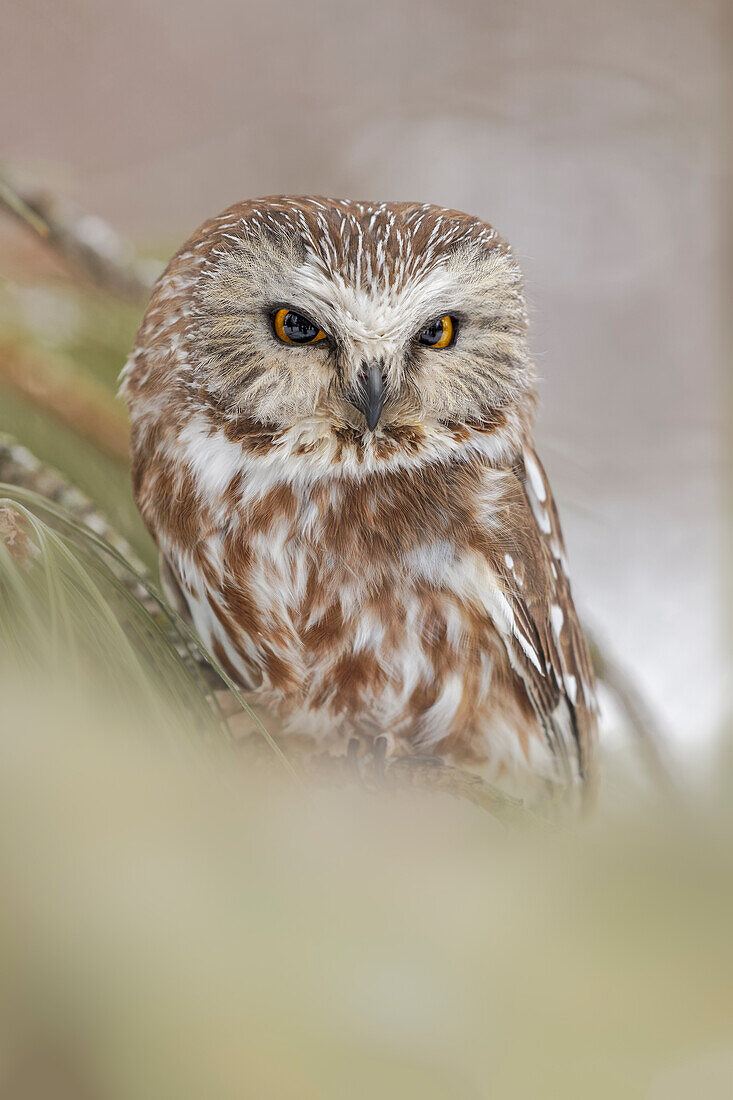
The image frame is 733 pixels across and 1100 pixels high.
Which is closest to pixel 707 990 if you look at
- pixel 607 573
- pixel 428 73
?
pixel 607 573

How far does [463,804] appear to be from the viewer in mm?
325

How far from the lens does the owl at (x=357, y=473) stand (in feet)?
1.07

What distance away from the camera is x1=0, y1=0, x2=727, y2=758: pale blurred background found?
39 centimetres

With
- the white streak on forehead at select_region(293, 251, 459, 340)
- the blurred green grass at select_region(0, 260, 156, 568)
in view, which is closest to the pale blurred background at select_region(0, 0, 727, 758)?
the blurred green grass at select_region(0, 260, 156, 568)

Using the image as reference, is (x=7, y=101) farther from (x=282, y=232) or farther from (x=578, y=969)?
(x=578, y=969)

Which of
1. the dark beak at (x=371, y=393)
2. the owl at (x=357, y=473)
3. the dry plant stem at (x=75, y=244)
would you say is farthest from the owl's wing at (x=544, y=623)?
the dry plant stem at (x=75, y=244)

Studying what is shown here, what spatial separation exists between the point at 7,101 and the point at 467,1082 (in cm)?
42

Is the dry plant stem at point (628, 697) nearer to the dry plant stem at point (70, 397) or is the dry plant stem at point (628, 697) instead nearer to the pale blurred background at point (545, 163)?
the pale blurred background at point (545, 163)

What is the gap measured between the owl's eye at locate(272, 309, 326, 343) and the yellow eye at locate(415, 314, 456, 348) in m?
0.05

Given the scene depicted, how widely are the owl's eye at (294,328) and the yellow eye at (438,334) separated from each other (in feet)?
0.15

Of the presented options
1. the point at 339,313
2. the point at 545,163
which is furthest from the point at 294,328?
the point at 545,163

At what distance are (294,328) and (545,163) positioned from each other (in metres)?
0.30

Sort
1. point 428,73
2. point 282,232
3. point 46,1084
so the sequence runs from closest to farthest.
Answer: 1. point 46,1084
2. point 282,232
3. point 428,73

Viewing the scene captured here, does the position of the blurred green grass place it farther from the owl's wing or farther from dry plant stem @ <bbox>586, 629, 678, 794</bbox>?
dry plant stem @ <bbox>586, 629, 678, 794</bbox>
